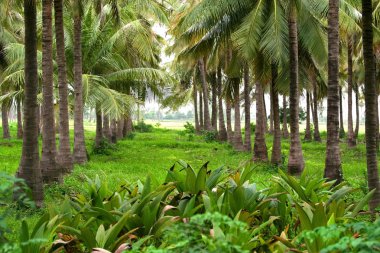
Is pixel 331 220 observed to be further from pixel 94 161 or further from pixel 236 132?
pixel 236 132

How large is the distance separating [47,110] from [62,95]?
2.54 m

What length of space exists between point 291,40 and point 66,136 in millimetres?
6895

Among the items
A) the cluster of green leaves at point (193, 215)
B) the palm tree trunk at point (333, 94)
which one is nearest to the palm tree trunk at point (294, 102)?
the palm tree trunk at point (333, 94)

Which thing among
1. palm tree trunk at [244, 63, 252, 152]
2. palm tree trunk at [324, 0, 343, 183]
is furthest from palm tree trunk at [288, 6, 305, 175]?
palm tree trunk at [244, 63, 252, 152]

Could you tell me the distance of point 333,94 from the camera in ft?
36.3

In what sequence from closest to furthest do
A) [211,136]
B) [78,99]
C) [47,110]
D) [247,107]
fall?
[47,110] → [78,99] → [247,107] → [211,136]

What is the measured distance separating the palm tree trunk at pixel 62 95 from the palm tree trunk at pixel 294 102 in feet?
20.4

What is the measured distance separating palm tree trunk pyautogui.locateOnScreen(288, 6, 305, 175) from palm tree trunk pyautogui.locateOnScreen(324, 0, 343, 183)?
2956 mm

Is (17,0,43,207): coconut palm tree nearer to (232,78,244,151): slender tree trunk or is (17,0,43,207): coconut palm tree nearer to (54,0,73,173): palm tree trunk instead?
(54,0,73,173): palm tree trunk

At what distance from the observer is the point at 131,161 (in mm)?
17984

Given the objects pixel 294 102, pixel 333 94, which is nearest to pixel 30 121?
pixel 333 94

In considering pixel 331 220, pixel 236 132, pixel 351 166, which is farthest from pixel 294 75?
pixel 331 220

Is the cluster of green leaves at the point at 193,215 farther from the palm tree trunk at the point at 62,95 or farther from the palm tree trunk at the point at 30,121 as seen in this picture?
the palm tree trunk at the point at 62,95

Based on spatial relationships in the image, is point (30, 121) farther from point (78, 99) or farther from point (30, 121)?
point (78, 99)
